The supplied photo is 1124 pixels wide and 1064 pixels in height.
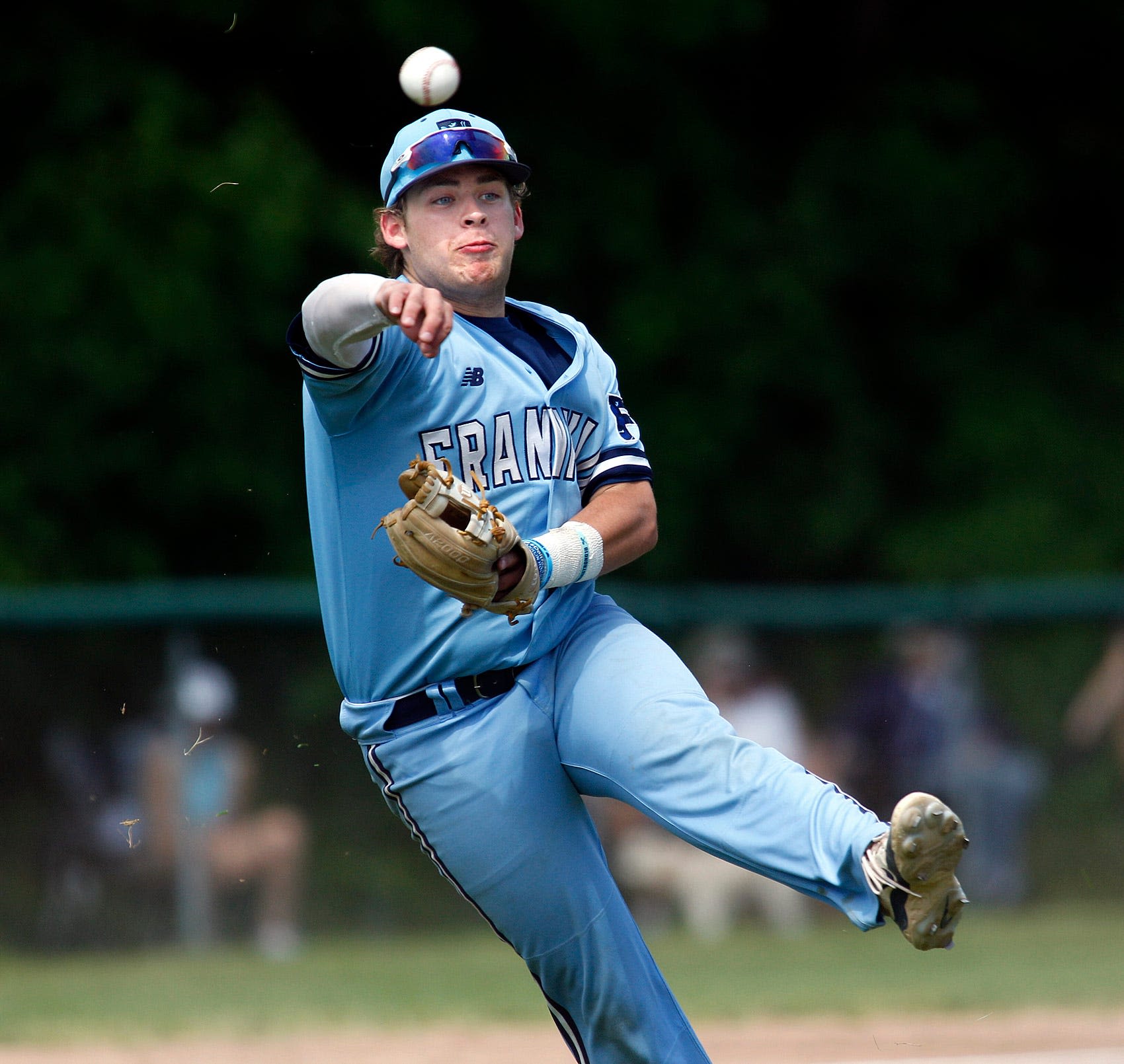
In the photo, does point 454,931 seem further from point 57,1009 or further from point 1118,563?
point 1118,563

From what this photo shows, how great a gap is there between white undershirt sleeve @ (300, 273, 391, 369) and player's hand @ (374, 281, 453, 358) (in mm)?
34

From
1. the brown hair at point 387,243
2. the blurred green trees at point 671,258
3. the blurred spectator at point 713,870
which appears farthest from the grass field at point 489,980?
the brown hair at point 387,243

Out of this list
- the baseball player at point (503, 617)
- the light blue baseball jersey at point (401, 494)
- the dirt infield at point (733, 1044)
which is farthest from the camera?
the dirt infield at point (733, 1044)

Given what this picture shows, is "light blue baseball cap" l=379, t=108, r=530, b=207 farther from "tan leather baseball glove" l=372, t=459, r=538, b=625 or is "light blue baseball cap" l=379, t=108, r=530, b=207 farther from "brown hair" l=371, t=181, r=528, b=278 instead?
"tan leather baseball glove" l=372, t=459, r=538, b=625

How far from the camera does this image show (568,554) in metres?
3.23

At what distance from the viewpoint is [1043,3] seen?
13.9m

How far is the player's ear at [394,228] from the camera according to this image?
352 centimetres

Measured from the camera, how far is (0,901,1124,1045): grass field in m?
7.32

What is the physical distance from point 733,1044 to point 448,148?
4.34 m

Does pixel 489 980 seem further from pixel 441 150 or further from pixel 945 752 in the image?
pixel 441 150

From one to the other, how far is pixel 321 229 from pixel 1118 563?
628cm

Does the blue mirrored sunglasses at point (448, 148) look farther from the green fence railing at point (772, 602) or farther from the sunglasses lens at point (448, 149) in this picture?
the green fence railing at point (772, 602)

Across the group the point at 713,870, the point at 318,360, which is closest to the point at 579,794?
the point at 318,360

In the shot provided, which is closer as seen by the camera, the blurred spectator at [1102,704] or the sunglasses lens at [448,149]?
the sunglasses lens at [448,149]
